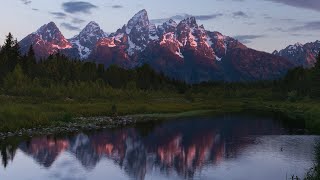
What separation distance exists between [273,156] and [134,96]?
273 ft

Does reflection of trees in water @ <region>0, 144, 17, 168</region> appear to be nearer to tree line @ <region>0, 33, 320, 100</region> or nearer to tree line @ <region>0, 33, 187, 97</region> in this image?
tree line @ <region>0, 33, 320, 100</region>

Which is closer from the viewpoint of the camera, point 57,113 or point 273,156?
point 273,156

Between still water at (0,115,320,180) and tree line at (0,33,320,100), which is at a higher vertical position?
tree line at (0,33,320,100)

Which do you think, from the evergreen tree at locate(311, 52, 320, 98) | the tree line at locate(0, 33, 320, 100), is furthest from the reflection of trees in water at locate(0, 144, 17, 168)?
the evergreen tree at locate(311, 52, 320, 98)

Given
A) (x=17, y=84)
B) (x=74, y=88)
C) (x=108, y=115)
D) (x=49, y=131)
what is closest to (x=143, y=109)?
(x=108, y=115)

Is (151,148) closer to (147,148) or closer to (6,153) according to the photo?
(147,148)

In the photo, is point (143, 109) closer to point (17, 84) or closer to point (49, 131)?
point (17, 84)

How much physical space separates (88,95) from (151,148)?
63.9 metres

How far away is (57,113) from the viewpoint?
209 feet

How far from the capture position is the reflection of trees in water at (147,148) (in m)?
38.5

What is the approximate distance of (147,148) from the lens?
47625 millimetres

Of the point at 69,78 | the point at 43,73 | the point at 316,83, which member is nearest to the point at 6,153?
the point at 43,73

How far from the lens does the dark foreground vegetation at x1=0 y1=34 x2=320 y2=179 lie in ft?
206

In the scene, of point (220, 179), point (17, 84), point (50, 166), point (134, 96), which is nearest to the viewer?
point (220, 179)
